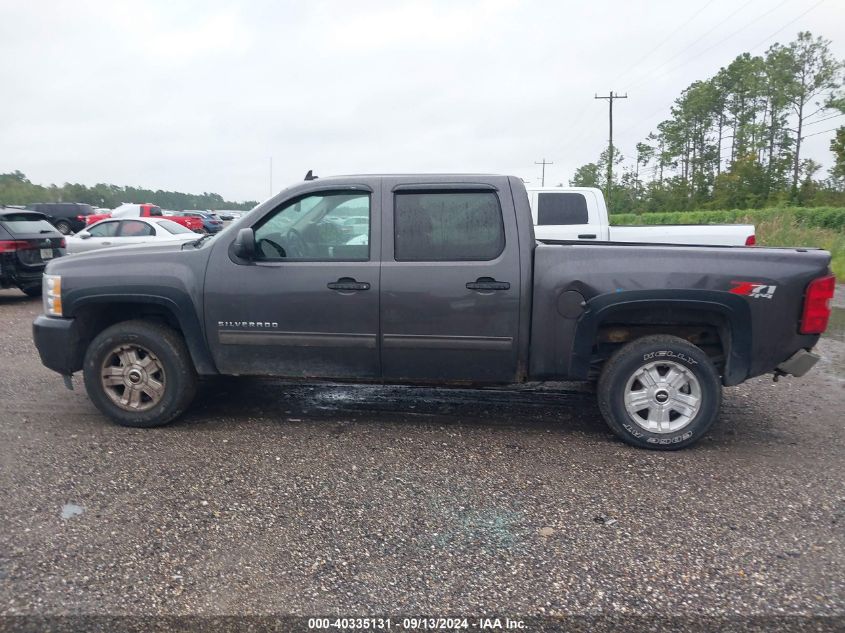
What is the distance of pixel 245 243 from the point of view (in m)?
4.89

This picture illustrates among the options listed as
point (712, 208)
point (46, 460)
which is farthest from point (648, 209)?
point (46, 460)

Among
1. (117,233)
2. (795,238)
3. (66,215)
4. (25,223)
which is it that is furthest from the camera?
(66,215)

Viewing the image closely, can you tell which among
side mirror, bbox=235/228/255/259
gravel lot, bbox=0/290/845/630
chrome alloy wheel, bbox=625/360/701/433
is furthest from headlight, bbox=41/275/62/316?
chrome alloy wheel, bbox=625/360/701/433

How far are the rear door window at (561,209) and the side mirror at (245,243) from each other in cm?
677

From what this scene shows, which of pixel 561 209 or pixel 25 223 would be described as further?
pixel 25 223

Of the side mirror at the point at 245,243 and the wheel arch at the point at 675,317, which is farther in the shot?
the side mirror at the point at 245,243

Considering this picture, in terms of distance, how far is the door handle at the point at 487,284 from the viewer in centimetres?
477

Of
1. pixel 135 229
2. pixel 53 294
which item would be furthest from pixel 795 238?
pixel 53 294

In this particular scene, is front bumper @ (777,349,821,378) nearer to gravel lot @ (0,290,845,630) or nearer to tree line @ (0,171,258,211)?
gravel lot @ (0,290,845,630)

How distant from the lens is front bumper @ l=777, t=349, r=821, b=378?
466 centimetres

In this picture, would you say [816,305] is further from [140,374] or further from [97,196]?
[97,196]

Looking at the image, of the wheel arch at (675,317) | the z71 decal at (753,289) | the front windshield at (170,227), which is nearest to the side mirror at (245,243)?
the wheel arch at (675,317)

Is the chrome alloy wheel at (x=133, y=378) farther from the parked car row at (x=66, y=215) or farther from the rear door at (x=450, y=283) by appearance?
the parked car row at (x=66, y=215)

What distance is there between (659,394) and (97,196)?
3123 inches
